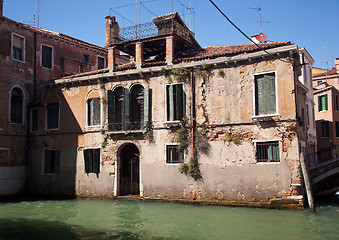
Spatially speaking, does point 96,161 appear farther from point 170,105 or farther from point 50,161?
point 170,105

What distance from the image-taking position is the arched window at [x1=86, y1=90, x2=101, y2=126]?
59.8 feet

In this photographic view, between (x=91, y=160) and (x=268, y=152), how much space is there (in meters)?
9.04

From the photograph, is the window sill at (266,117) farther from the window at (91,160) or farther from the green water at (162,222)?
the window at (91,160)

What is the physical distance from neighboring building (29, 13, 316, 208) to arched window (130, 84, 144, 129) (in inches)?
2.0

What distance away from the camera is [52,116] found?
761 inches

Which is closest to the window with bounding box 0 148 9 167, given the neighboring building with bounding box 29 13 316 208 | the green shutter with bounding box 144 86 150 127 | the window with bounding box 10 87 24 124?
the neighboring building with bounding box 29 13 316 208

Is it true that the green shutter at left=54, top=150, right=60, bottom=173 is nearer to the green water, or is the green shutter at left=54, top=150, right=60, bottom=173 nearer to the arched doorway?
the green water

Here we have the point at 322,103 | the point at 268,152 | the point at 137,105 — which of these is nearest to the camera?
the point at 268,152

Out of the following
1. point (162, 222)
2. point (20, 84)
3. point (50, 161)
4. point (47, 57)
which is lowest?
point (162, 222)

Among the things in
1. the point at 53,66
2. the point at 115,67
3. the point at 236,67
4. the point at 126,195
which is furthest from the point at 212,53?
the point at 53,66

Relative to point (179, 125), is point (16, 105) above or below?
above

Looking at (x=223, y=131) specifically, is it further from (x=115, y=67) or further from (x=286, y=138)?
(x=115, y=67)

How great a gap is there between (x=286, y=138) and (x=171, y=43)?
7423 millimetres

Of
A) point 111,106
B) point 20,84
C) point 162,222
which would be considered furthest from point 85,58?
point 162,222
